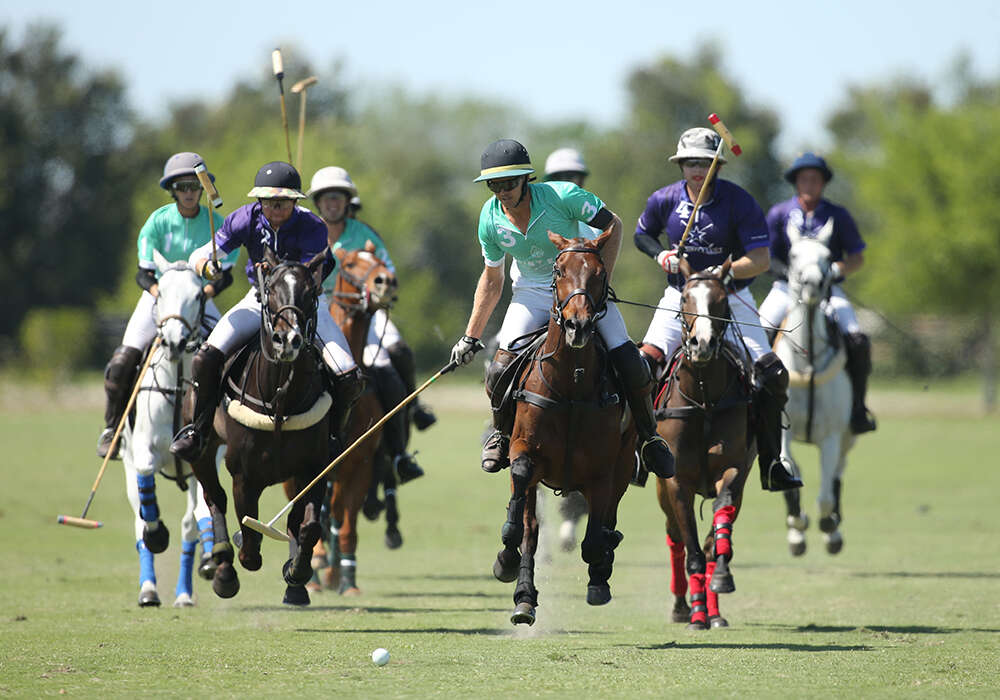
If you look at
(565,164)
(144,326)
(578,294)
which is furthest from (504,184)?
(565,164)

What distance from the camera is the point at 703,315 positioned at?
1048cm

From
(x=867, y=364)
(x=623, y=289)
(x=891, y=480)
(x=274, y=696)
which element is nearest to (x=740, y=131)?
(x=623, y=289)

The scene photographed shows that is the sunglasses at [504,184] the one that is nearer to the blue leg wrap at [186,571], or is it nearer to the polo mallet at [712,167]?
the polo mallet at [712,167]

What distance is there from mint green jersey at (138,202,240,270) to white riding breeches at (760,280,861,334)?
5.47 metres

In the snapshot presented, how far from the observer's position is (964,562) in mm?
15266

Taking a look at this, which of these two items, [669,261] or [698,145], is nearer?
[669,261]

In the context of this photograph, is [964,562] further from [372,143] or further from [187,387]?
[372,143]

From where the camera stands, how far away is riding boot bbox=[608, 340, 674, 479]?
31.8 feet

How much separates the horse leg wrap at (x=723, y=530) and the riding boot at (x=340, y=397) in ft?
8.95

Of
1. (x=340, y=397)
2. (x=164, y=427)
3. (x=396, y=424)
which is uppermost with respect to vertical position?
(x=396, y=424)

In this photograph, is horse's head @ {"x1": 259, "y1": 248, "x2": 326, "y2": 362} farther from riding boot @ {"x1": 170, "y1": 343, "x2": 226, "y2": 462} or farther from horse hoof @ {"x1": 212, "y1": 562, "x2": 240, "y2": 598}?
horse hoof @ {"x1": 212, "y1": 562, "x2": 240, "y2": 598}

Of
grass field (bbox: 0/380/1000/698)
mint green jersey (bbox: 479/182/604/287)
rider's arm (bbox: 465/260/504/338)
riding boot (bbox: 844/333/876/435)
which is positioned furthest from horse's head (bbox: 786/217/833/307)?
rider's arm (bbox: 465/260/504/338)

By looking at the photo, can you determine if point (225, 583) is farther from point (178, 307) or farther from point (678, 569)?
point (678, 569)

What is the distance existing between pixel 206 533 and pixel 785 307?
633cm
